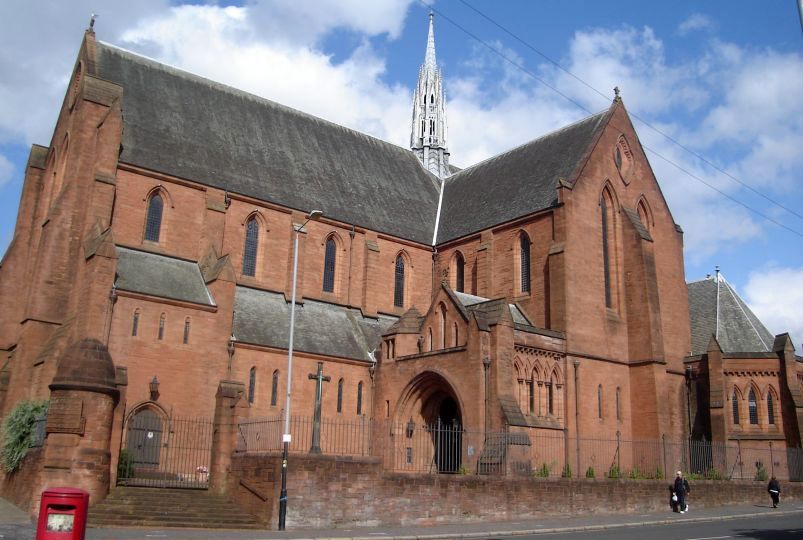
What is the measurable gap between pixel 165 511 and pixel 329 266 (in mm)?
18778

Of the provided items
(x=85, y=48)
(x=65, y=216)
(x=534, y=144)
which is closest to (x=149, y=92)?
(x=85, y=48)

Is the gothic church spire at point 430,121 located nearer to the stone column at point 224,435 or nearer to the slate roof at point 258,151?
the slate roof at point 258,151

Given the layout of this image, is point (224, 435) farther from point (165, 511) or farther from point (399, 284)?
point (399, 284)

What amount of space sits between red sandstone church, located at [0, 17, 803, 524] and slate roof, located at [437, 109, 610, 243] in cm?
19

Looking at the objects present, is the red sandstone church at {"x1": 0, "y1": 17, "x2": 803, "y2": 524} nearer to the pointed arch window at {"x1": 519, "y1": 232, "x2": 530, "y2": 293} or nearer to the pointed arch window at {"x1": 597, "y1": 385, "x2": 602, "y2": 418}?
the pointed arch window at {"x1": 597, "y1": 385, "x2": 602, "y2": 418}

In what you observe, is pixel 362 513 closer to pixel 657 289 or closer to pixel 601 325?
pixel 601 325

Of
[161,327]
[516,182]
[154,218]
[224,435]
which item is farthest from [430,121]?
[224,435]

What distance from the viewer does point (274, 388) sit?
3141 centimetres

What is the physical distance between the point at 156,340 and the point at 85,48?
15.0 meters

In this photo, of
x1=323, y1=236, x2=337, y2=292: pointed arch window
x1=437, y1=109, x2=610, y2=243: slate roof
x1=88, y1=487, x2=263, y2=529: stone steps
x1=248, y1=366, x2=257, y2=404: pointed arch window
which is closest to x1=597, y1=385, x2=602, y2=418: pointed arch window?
x1=437, y1=109, x2=610, y2=243: slate roof

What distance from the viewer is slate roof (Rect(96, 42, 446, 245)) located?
34.4 metres

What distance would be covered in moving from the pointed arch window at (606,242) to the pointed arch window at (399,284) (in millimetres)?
10474

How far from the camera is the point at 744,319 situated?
3938 cm

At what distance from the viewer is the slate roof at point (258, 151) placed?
113 feet
